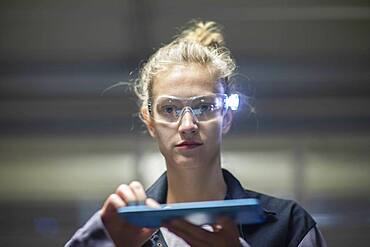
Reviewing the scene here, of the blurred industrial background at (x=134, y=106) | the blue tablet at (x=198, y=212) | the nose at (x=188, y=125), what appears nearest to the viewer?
the blue tablet at (x=198, y=212)

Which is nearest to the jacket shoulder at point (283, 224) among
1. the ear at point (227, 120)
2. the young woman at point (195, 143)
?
the young woman at point (195, 143)

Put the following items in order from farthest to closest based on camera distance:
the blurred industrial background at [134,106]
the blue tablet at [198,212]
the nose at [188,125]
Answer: the blurred industrial background at [134,106] < the nose at [188,125] < the blue tablet at [198,212]

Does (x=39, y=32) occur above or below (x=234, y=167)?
above

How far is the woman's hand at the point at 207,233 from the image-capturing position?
0.53m

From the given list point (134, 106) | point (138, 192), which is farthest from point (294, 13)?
point (138, 192)

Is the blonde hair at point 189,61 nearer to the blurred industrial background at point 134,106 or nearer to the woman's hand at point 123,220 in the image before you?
the woman's hand at point 123,220

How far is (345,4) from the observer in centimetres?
127

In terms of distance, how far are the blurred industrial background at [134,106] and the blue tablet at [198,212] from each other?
73 cm

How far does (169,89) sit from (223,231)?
22 centimetres

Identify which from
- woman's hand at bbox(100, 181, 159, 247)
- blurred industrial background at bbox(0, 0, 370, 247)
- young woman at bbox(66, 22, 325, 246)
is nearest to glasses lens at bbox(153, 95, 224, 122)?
young woman at bbox(66, 22, 325, 246)

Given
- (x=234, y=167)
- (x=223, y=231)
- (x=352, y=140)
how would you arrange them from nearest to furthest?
(x=223, y=231) < (x=234, y=167) < (x=352, y=140)

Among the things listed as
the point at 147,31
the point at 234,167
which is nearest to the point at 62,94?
the point at 147,31

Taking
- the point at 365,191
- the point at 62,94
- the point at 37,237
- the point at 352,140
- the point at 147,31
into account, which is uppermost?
the point at 147,31

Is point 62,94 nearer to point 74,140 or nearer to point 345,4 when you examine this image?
point 74,140
